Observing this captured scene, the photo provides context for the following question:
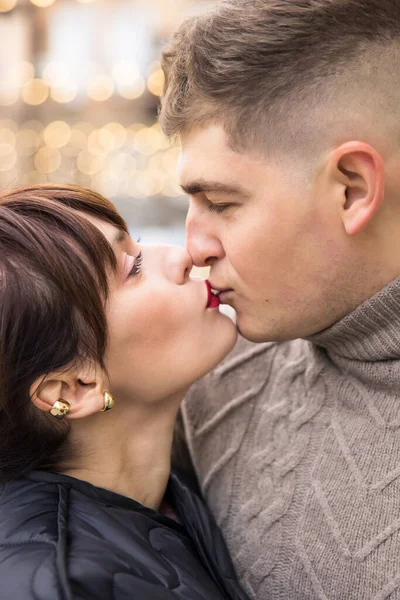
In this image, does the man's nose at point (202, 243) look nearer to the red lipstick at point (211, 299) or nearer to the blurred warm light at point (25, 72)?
the red lipstick at point (211, 299)

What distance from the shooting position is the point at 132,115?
16.9 ft

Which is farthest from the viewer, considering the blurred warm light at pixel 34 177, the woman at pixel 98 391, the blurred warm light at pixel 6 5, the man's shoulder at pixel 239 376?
the blurred warm light at pixel 34 177

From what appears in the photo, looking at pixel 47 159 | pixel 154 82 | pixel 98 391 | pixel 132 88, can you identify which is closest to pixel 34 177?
pixel 47 159

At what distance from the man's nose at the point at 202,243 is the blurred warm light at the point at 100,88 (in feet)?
12.3

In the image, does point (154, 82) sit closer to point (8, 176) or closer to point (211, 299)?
point (8, 176)

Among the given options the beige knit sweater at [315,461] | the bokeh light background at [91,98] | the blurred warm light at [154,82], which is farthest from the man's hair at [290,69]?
the blurred warm light at [154,82]

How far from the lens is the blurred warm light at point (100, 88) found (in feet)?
16.4

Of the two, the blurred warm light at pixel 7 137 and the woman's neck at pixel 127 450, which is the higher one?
the woman's neck at pixel 127 450

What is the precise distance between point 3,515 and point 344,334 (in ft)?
2.41

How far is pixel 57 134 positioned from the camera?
16.7 feet

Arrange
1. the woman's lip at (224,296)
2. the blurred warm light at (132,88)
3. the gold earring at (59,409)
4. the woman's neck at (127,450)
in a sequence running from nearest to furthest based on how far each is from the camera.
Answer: the gold earring at (59,409), the woman's neck at (127,450), the woman's lip at (224,296), the blurred warm light at (132,88)

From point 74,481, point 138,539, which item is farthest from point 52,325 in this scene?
point 138,539

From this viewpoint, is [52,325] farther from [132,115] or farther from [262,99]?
[132,115]

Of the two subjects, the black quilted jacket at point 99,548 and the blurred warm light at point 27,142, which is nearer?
the black quilted jacket at point 99,548
